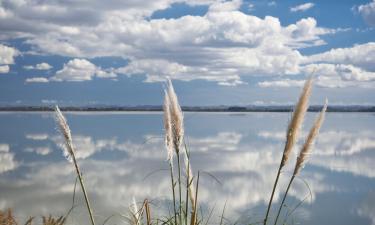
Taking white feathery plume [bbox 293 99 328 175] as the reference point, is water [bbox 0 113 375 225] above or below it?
below

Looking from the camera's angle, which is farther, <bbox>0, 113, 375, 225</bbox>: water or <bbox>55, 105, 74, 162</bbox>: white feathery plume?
<bbox>0, 113, 375, 225</bbox>: water

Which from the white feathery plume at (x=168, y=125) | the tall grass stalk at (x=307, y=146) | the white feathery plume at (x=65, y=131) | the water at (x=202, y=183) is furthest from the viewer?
the water at (x=202, y=183)

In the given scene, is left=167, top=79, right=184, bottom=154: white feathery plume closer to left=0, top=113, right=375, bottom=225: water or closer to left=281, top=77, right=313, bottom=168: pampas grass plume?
left=281, top=77, right=313, bottom=168: pampas grass plume

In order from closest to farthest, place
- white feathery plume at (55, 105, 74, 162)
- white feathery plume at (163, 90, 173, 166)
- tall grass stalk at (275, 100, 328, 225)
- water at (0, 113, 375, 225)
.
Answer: white feathery plume at (55, 105, 74, 162) < tall grass stalk at (275, 100, 328, 225) < white feathery plume at (163, 90, 173, 166) < water at (0, 113, 375, 225)

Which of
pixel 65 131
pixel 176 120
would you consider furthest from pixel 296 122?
pixel 65 131

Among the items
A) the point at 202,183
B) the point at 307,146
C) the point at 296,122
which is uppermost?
the point at 296,122

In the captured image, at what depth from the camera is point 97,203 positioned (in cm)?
1263

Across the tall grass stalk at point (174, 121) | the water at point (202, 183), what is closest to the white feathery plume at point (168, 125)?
the tall grass stalk at point (174, 121)

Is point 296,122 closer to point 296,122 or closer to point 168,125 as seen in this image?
point 296,122

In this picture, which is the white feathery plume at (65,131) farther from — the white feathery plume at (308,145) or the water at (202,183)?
the water at (202,183)

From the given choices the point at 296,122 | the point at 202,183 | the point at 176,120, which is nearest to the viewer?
the point at 296,122

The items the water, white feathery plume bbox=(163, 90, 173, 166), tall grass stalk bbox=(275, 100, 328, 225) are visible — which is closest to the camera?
tall grass stalk bbox=(275, 100, 328, 225)

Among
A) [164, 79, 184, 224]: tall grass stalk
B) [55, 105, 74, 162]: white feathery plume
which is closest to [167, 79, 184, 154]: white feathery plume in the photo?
[164, 79, 184, 224]: tall grass stalk

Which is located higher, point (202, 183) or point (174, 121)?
point (174, 121)
